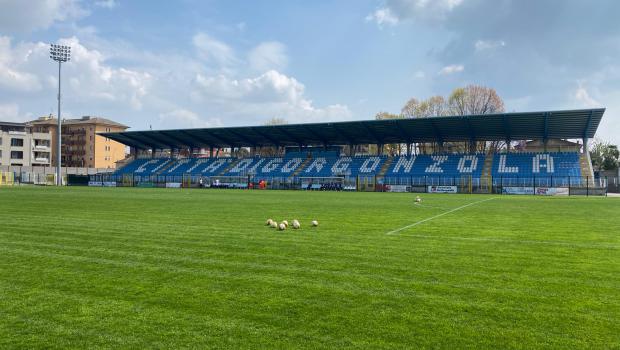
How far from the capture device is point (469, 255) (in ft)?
28.7

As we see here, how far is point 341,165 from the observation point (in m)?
61.4

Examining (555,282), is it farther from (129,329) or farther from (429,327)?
(129,329)

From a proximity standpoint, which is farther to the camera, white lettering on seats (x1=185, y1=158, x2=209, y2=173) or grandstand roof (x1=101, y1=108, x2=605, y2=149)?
white lettering on seats (x1=185, y1=158, x2=209, y2=173)

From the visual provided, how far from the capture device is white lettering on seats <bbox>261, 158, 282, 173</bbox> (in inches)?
2560

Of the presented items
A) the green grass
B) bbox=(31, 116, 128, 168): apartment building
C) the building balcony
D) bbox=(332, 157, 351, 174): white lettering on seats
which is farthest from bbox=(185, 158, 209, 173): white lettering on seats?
the green grass

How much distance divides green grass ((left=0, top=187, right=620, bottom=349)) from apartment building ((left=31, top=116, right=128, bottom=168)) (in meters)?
113

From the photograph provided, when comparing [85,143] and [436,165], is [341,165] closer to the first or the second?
[436,165]

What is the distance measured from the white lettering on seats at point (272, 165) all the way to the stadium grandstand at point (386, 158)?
0.21 meters

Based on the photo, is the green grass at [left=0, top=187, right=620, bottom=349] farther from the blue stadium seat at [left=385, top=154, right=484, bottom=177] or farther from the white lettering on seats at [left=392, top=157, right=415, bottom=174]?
the white lettering on seats at [left=392, top=157, right=415, bottom=174]

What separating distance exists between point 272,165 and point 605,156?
62.4 m

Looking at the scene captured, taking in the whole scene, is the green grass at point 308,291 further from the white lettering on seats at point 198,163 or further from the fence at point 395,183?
the white lettering on seats at point 198,163

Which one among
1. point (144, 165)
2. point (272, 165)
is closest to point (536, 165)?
point (272, 165)

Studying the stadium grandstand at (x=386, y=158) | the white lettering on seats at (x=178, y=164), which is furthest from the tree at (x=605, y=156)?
the white lettering on seats at (x=178, y=164)

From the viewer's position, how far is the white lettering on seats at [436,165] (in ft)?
180
